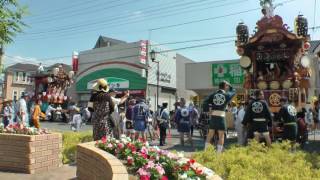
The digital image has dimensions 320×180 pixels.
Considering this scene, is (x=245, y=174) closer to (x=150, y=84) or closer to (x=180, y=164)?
(x=180, y=164)

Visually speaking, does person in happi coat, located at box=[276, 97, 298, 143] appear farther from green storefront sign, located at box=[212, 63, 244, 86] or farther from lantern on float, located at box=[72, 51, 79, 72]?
lantern on float, located at box=[72, 51, 79, 72]

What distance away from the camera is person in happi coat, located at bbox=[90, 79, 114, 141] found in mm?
7957

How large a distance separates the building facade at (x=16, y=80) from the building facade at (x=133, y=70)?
24657mm

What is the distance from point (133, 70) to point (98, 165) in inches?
1208

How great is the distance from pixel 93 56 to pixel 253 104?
32.0 meters

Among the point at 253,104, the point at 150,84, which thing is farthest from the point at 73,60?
the point at 253,104

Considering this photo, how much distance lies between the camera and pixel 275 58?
1507cm

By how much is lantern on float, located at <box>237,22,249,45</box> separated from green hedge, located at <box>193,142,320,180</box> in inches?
324

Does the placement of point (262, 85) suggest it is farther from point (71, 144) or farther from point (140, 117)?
point (71, 144)

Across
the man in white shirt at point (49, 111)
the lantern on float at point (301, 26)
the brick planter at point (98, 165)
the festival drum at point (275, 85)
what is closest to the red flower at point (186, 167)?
the brick planter at point (98, 165)

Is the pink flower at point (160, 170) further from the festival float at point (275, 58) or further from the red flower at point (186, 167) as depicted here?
the festival float at point (275, 58)

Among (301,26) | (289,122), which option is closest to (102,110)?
(289,122)

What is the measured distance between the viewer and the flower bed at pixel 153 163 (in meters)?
4.29

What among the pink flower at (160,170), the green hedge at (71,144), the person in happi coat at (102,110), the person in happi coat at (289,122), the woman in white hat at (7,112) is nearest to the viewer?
the pink flower at (160,170)
